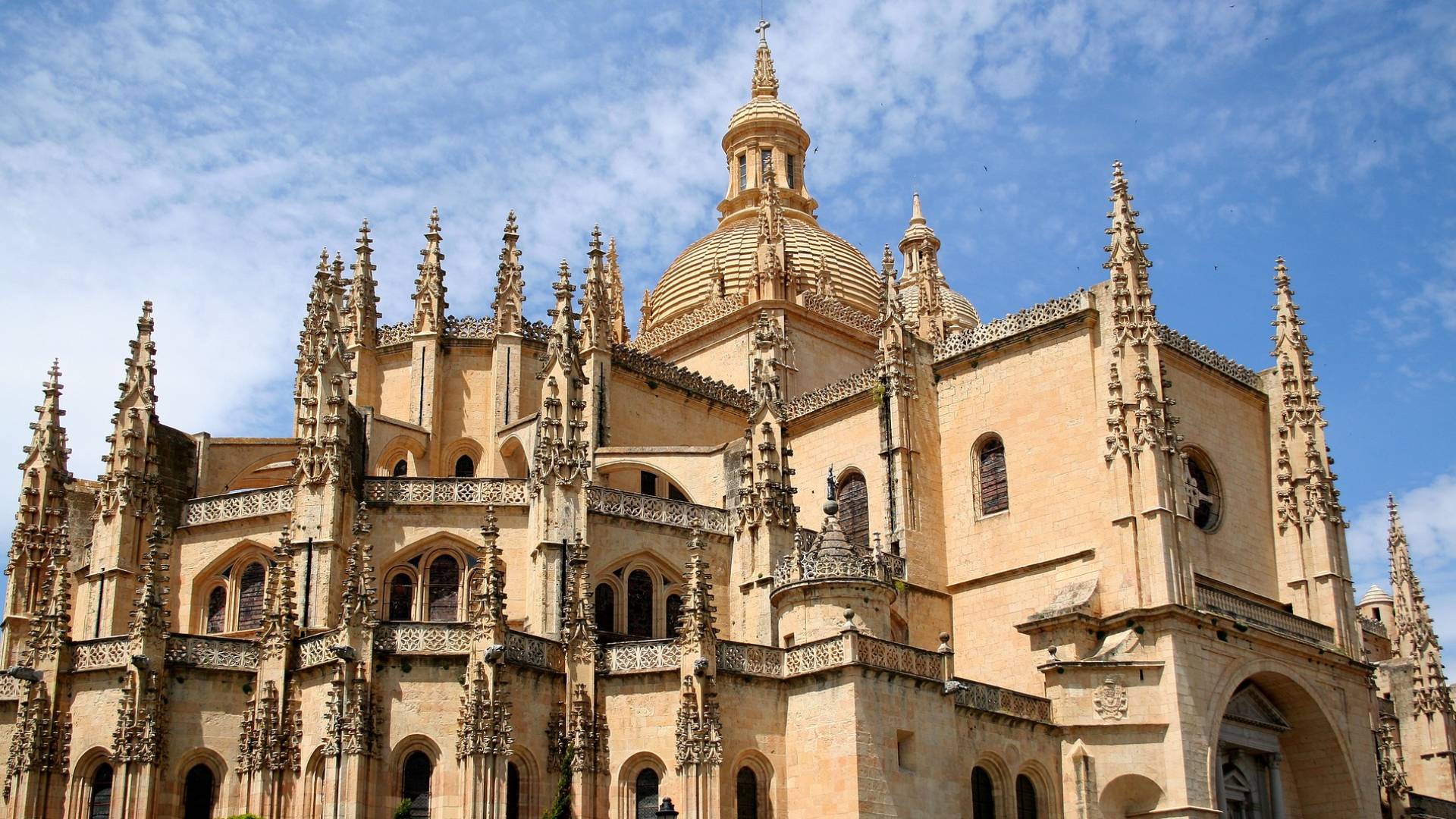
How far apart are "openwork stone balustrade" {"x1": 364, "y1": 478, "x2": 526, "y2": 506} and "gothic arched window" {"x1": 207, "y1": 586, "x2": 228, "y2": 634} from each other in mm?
4239

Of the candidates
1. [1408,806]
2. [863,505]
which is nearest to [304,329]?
[863,505]

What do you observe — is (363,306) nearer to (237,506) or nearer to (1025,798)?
(237,506)

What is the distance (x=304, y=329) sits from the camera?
48.2 m

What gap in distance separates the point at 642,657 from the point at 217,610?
11600 mm

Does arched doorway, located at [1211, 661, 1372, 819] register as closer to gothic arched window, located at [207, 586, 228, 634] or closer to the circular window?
the circular window

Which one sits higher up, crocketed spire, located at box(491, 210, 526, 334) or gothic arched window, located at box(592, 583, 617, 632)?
crocketed spire, located at box(491, 210, 526, 334)

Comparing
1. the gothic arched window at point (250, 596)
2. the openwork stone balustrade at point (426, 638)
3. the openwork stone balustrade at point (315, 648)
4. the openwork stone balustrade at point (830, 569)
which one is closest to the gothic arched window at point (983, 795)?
the openwork stone balustrade at point (830, 569)

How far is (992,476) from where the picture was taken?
135ft

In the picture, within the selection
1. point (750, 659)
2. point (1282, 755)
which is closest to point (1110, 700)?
point (1282, 755)

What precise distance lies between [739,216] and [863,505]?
2031cm

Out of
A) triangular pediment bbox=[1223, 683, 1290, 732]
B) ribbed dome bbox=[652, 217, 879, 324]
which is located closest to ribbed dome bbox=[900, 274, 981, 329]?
ribbed dome bbox=[652, 217, 879, 324]

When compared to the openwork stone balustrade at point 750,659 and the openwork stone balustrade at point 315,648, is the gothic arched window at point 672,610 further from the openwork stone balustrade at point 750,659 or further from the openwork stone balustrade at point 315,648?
the openwork stone balustrade at point 315,648

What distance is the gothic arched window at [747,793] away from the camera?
105ft

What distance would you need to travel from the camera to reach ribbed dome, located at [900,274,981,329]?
63.1m
